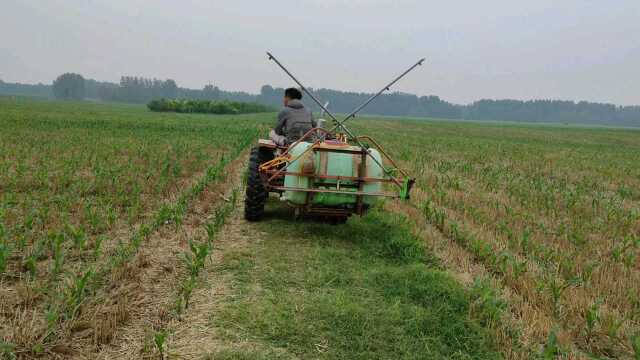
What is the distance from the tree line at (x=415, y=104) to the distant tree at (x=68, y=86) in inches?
41.5

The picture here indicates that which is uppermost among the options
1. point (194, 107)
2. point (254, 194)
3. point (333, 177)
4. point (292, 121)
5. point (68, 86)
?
point (68, 86)

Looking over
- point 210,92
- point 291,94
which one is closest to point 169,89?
point 210,92

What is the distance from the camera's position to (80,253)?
4.95 metres

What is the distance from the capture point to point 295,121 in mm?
7008

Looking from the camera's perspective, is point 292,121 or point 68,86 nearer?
point 292,121

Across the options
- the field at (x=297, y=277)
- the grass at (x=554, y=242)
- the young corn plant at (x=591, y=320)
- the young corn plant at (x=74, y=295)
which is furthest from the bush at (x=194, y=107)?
the young corn plant at (x=591, y=320)

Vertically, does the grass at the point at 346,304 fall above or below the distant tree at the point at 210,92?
below

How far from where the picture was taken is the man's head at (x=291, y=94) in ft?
23.7

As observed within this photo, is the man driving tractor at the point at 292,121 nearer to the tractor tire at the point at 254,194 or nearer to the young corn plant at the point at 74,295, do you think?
the tractor tire at the point at 254,194

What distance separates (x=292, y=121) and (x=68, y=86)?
163m

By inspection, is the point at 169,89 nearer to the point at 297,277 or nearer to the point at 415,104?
the point at 415,104

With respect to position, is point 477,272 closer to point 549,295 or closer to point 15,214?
point 549,295


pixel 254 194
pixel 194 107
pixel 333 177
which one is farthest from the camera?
pixel 194 107

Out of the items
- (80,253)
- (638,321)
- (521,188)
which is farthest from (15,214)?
(521,188)
